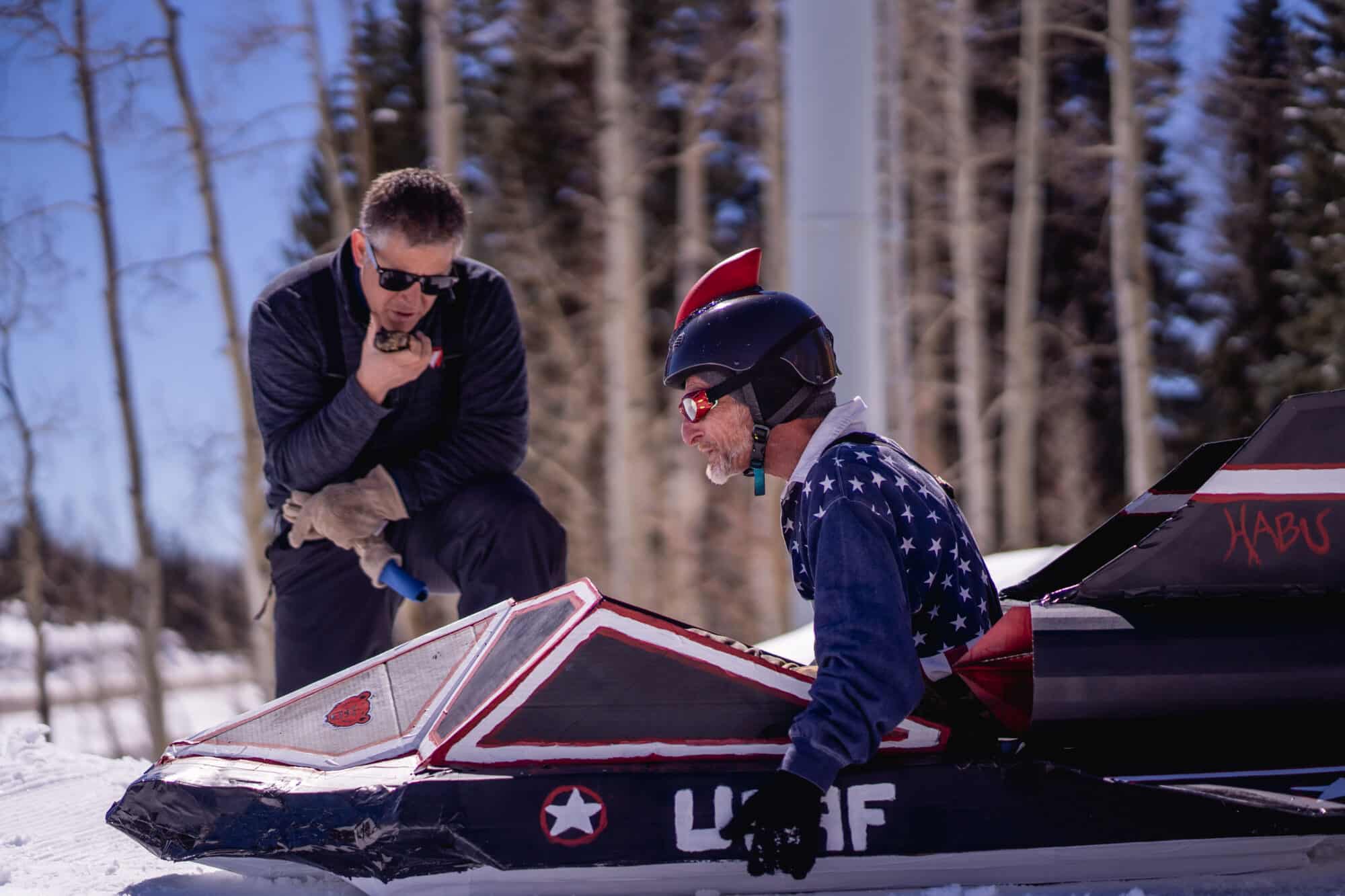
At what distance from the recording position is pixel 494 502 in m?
3.31

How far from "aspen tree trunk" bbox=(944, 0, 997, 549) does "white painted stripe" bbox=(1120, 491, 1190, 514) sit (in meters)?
10.8

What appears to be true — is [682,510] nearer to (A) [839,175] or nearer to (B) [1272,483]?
(A) [839,175]

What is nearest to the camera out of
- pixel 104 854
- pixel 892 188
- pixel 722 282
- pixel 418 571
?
pixel 722 282

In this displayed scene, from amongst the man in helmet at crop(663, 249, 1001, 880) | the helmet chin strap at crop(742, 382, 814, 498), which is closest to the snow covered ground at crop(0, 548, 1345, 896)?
the man in helmet at crop(663, 249, 1001, 880)

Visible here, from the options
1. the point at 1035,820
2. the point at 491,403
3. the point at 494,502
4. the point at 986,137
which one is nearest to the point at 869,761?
the point at 1035,820

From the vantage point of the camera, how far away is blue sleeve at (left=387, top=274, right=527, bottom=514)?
3.39m

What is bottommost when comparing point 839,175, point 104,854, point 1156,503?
point 104,854

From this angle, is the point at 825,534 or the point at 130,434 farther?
the point at 130,434

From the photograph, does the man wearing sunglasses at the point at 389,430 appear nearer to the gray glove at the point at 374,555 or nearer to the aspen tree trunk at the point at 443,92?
the gray glove at the point at 374,555

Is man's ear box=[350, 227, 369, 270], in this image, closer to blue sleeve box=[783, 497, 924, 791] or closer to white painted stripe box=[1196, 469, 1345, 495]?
blue sleeve box=[783, 497, 924, 791]

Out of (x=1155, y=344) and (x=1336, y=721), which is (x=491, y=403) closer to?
Answer: (x=1336, y=721)

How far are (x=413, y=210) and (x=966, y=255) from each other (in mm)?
11513

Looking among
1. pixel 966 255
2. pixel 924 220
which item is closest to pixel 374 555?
pixel 966 255

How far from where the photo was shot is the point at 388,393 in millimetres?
3336
